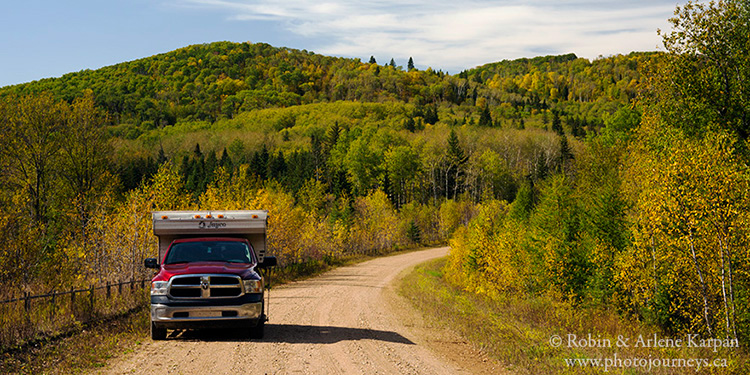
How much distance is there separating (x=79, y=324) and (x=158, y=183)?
17.6m

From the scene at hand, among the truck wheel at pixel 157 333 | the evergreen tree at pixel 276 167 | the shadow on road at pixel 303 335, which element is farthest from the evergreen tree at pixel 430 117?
the truck wheel at pixel 157 333

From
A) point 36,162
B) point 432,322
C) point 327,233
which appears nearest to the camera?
point 432,322

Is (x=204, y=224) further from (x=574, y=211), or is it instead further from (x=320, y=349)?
(x=574, y=211)

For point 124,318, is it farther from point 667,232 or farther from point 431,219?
point 431,219

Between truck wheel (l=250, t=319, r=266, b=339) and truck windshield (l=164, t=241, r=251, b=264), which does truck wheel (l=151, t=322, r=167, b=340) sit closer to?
truck windshield (l=164, t=241, r=251, b=264)

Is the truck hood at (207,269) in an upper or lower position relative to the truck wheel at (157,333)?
upper

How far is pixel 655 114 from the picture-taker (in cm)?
2767

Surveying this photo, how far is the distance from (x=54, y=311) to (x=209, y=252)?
3.86 metres

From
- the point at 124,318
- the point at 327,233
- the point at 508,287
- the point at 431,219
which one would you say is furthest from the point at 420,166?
the point at 124,318

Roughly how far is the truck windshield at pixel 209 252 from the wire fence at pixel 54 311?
96.1 inches

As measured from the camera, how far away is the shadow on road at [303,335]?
38.3 ft

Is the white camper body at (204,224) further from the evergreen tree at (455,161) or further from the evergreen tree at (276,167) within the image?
the evergreen tree at (455,161)

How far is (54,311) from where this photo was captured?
12211 mm

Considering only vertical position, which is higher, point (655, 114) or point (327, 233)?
point (655, 114)
